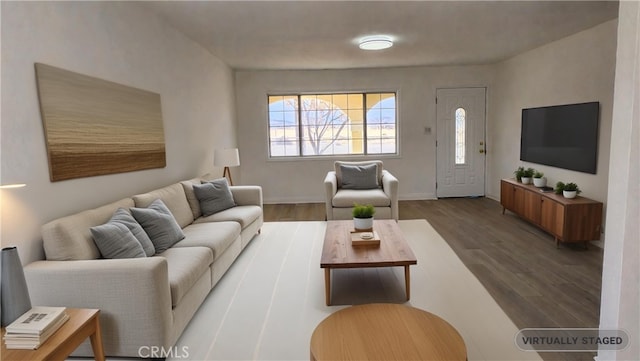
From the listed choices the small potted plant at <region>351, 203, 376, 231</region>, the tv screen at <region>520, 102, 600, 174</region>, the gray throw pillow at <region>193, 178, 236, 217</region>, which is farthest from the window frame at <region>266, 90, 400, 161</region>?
the small potted plant at <region>351, 203, 376, 231</region>

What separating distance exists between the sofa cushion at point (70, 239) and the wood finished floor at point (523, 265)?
276 centimetres

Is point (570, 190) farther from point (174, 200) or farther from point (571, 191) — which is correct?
point (174, 200)

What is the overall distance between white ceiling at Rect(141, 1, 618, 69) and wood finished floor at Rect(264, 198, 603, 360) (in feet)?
7.75

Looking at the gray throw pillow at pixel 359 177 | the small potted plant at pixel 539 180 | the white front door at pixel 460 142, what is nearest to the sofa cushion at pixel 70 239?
the gray throw pillow at pixel 359 177

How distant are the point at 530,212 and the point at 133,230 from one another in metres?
4.43

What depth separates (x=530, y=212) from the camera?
470 cm

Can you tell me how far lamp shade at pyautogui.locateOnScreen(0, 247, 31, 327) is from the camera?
5.63 ft

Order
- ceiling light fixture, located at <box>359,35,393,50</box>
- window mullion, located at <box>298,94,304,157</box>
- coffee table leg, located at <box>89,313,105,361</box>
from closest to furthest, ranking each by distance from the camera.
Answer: coffee table leg, located at <box>89,313,105,361</box> → ceiling light fixture, located at <box>359,35,393,50</box> → window mullion, located at <box>298,94,304,157</box>

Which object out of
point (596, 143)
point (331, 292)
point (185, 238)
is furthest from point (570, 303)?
point (185, 238)

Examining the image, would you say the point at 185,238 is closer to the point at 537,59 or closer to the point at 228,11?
the point at 228,11

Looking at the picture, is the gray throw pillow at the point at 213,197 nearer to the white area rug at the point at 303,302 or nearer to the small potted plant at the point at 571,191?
the white area rug at the point at 303,302

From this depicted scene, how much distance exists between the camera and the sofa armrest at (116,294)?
2018 millimetres

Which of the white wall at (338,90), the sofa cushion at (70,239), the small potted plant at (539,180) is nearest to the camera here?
the sofa cushion at (70,239)

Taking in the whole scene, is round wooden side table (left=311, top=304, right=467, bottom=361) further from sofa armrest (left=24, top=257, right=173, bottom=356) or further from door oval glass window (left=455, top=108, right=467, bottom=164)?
door oval glass window (left=455, top=108, right=467, bottom=164)
